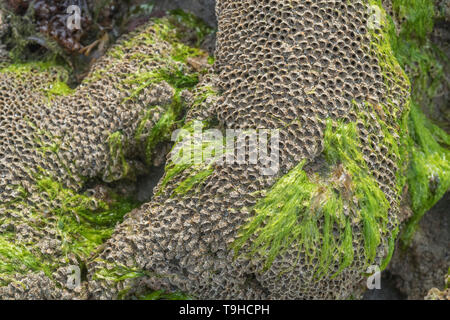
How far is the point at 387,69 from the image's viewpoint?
2.88 metres

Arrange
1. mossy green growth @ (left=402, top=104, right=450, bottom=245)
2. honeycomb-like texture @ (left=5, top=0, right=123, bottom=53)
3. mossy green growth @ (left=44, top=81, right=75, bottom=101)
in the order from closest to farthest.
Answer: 1. mossy green growth @ (left=402, top=104, right=450, bottom=245)
2. mossy green growth @ (left=44, top=81, right=75, bottom=101)
3. honeycomb-like texture @ (left=5, top=0, right=123, bottom=53)

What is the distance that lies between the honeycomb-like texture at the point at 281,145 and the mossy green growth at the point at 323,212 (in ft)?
0.13

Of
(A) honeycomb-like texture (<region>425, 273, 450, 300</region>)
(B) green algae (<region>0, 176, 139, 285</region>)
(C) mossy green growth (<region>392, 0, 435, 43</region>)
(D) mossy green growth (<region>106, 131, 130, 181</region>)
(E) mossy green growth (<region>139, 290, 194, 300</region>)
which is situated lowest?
(E) mossy green growth (<region>139, 290, 194, 300</region>)

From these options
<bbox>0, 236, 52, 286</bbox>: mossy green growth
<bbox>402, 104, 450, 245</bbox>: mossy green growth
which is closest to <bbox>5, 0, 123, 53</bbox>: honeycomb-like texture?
<bbox>0, 236, 52, 286</bbox>: mossy green growth

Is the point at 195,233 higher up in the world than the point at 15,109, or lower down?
lower down

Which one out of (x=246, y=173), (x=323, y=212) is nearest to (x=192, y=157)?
(x=246, y=173)

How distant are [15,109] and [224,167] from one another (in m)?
1.56

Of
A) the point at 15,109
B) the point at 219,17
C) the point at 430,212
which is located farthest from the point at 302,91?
the point at 15,109

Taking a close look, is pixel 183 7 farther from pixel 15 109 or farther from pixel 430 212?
pixel 430 212

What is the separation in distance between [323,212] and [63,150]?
1.71m

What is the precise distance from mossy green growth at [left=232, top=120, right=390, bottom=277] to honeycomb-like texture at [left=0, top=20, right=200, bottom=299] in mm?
993

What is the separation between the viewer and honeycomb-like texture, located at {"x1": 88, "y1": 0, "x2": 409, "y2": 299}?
2.65 m

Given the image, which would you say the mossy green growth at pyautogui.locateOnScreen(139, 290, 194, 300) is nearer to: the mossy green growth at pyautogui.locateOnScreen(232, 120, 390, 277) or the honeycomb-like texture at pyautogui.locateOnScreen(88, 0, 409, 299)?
the honeycomb-like texture at pyautogui.locateOnScreen(88, 0, 409, 299)
